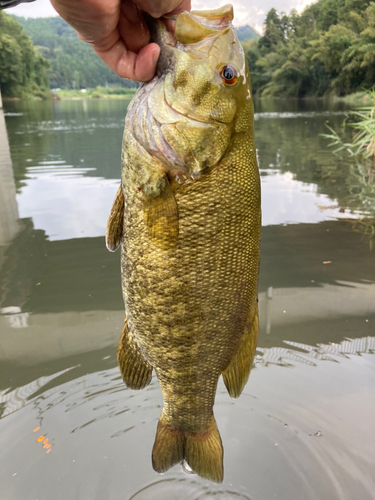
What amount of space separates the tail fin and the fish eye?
174cm

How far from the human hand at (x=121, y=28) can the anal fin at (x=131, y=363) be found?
1.27 metres

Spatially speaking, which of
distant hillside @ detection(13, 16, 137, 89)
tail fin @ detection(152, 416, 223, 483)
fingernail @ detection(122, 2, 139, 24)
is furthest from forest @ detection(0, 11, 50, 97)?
tail fin @ detection(152, 416, 223, 483)

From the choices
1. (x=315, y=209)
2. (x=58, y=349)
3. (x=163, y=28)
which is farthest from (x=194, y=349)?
(x=315, y=209)

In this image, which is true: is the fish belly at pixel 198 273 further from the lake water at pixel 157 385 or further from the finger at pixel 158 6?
the lake water at pixel 157 385

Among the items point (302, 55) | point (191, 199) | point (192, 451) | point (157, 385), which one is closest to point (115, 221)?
point (191, 199)

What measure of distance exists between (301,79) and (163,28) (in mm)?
Answer: 70184

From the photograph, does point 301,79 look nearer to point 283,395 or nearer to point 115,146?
point 115,146

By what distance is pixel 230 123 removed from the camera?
1725 mm

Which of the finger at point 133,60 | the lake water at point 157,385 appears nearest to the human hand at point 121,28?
the finger at point 133,60

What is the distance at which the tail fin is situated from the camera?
205cm

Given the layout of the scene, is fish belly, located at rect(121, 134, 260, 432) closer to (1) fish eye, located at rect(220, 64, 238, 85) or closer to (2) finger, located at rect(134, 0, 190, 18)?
(1) fish eye, located at rect(220, 64, 238, 85)

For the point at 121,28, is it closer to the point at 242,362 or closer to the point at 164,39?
the point at 164,39

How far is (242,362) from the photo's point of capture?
1.98m

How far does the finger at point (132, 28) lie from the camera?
5.67 ft
